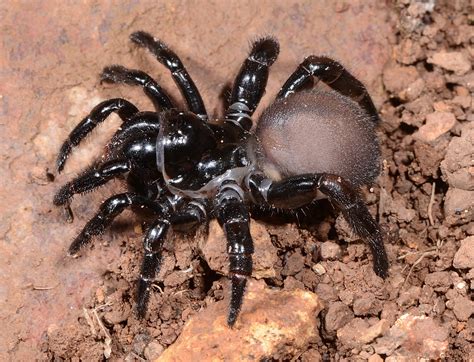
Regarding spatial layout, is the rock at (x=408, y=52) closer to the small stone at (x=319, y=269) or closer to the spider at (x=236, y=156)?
the spider at (x=236, y=156)

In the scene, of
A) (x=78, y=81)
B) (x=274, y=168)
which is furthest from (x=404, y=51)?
(x=78, y=81)

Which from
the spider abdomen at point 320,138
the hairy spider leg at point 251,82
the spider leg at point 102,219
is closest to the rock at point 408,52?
the spider abdomen at point 320,138

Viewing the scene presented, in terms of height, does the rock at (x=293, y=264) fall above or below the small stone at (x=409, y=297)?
above

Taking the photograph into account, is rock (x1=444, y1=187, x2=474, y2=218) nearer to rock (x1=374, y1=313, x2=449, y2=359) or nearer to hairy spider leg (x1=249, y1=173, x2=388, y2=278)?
hairy spider leg (x1=249, y1=173, x2=388, y2=278)

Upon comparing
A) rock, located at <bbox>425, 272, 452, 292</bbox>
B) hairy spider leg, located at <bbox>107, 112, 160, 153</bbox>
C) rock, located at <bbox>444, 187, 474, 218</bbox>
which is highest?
hairy spider leg, located at <bbox>107, 112, 160, 153</bbox>

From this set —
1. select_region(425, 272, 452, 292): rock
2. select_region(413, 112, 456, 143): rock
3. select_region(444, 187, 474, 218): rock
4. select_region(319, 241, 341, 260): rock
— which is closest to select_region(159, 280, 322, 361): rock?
select_region(319, 241, 341, 260): rock
